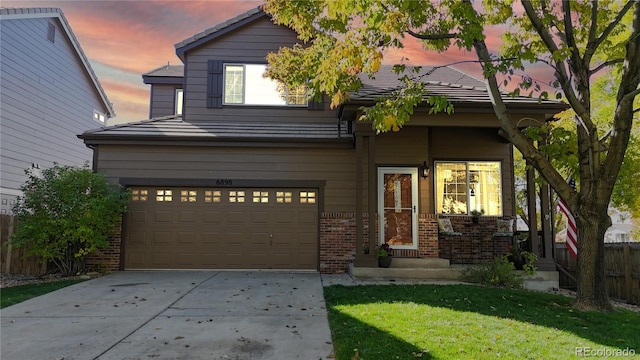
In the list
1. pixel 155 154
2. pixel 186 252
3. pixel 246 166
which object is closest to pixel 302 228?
pixel 246 166

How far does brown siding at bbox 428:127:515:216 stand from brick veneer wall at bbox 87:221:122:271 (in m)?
8.01

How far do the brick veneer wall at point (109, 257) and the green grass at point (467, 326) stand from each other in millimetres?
5708

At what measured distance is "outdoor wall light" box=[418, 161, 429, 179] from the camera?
1007 cm

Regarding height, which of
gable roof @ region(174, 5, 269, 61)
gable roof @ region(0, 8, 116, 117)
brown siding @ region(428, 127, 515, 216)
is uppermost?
gable roof @ region(0, 8, 116, 117)

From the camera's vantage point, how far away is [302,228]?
33.2 feet

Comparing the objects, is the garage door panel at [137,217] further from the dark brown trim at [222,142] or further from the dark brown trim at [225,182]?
the dark brown trim at [222,142]

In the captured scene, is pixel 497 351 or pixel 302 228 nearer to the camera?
pixel 497 351

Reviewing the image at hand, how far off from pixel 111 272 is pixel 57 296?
279 cm

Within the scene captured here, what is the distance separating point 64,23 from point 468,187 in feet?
49.5

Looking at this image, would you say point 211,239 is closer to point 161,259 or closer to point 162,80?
point 161,259

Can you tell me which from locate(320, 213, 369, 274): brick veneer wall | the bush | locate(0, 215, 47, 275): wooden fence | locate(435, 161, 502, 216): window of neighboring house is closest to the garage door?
locate(320, 213, 369, 274): brick veneer wall

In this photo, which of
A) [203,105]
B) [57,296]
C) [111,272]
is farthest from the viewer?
[203,105]

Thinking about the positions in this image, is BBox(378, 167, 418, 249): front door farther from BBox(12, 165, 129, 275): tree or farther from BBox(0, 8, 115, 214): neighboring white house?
BBox(0, 8, 115, 214): neighboring white house

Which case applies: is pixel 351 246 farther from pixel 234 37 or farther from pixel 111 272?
pixel 234 37
